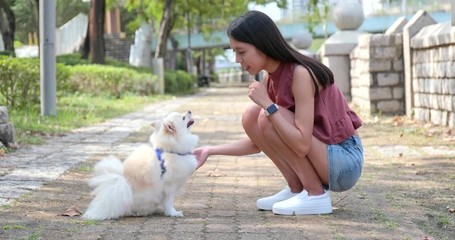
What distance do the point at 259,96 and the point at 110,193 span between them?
1096 millimetres

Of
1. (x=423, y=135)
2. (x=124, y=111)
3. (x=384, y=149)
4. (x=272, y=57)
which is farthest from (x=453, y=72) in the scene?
(x=124, y=111)

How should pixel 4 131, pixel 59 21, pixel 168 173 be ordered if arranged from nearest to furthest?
pixel 168 173 < pixel 4 131 < pixel 59 21

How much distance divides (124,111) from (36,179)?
11217mm

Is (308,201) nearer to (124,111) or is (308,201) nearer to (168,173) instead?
(168,173)

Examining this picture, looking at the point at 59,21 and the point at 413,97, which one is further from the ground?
the point at 59,21

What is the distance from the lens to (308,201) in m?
5.67

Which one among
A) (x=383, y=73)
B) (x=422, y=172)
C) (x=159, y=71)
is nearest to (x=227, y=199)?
(x=422, y=172)

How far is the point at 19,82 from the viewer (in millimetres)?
15297

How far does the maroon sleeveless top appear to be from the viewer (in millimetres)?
5605

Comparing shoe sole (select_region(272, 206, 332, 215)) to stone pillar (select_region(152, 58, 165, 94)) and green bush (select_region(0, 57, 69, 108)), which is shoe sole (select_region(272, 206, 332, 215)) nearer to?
green bush (select_region(0, 57, 69, 108))

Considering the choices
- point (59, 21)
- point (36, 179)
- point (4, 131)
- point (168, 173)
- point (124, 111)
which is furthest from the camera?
point (59, 21)

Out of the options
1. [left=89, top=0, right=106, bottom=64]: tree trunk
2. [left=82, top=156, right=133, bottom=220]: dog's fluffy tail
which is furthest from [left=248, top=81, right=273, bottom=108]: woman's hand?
[left=89, top=0, right=106, bottom=64]: tree trunk

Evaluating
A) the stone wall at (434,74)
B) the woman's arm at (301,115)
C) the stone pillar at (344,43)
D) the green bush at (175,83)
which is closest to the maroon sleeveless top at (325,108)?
the woman's arm at (301,115)

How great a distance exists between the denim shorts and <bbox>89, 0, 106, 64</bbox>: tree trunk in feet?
72.1
